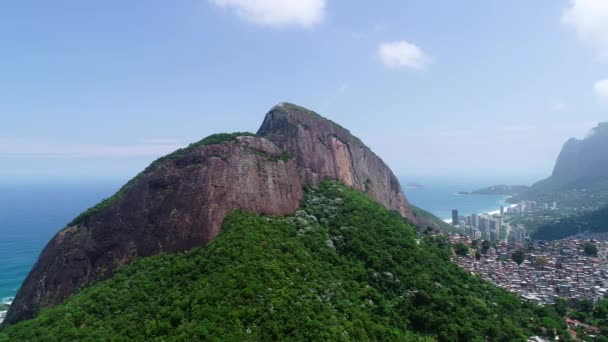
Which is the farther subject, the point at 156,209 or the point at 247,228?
the point at 156,209

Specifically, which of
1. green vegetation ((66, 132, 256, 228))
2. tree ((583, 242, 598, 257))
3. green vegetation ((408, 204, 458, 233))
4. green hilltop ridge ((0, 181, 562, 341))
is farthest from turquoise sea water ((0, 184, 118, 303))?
tree ((583, 242, 598, 257))

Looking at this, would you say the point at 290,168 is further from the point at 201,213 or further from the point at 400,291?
the point at 400,291

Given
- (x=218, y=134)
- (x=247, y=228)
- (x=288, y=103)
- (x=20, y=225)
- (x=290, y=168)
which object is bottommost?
(x=20, y=225)

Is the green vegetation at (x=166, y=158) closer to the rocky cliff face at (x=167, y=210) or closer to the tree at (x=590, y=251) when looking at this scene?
the rocky cliff face at (x=167, y=210)

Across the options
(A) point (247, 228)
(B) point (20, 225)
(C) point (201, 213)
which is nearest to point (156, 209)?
(C) point (201, 213)

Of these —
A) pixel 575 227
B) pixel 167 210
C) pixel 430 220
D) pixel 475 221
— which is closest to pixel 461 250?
pixel 167 210

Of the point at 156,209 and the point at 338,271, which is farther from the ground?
the point at 156,209

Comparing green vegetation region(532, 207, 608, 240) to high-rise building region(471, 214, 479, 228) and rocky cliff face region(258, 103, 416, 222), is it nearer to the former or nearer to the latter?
high-rise building region(471, 214, 479, 228)
